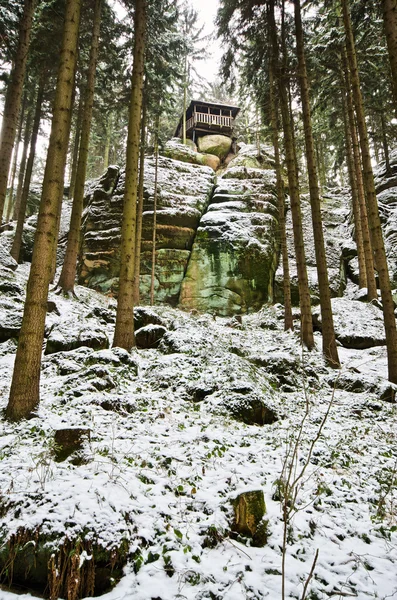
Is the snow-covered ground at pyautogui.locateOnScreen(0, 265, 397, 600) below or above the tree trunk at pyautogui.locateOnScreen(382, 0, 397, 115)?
below

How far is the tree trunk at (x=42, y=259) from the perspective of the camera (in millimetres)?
5016

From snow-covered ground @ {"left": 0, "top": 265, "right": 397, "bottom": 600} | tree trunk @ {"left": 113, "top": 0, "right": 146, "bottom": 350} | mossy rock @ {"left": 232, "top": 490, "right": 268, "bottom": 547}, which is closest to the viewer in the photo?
snow-covered ground @ {"left": 0, "top": 265, "right": 397, "bottom": 600}

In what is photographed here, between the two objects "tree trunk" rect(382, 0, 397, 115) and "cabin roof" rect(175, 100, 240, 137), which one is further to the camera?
"cabin roof" rect(175, 100, 240, 137)

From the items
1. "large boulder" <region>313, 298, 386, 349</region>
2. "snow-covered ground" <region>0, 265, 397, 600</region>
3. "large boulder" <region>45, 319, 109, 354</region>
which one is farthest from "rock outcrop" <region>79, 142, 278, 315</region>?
"snow-covered ground" <region>0, 265, 397, 600</region>

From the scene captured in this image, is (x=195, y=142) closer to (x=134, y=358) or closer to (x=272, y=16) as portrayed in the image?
(x=272, y=16)

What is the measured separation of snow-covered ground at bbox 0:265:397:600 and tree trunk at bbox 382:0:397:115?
6.30 m

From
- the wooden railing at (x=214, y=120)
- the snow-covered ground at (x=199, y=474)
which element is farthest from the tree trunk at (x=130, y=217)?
the wooden railing at (x=214, y=120)

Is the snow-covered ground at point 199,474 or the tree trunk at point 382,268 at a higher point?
the tree trunk at point 382,268

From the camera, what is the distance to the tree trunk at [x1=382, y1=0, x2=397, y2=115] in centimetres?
644

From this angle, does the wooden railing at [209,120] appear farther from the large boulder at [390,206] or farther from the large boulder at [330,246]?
the large boulder at [390,206]

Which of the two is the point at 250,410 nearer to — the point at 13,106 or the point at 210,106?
the point at 13,106

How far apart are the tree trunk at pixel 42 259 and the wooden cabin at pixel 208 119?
95.3 feet

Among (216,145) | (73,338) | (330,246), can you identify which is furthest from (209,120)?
(73,338)

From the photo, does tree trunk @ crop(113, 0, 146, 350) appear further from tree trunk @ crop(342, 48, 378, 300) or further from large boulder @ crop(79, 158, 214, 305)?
large boulder @ crop(79, 158, 214, 305)
